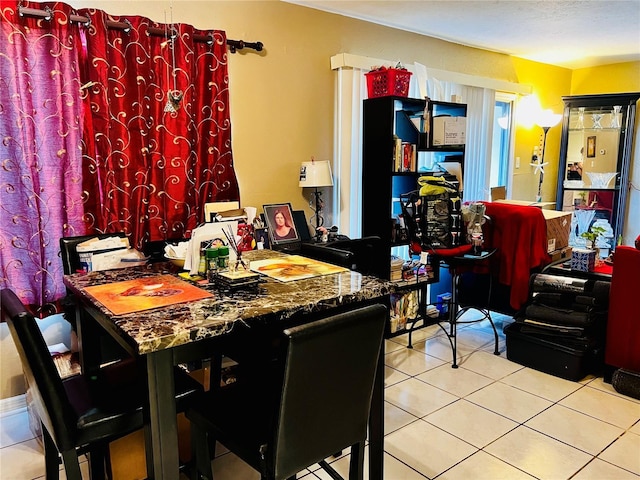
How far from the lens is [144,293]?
1649 millimetres

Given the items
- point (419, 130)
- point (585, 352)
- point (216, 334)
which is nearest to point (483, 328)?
point (585, 352)

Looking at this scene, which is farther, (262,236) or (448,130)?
(448,130)

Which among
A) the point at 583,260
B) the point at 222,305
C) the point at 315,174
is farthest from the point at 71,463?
the point at 583,260

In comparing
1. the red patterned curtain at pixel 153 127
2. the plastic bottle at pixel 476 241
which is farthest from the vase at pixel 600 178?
the red patterned curtain at pixel 153 127

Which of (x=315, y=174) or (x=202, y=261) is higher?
→ (x=315, y=174)

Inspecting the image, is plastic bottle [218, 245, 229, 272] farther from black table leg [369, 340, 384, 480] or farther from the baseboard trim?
the baseboard trim

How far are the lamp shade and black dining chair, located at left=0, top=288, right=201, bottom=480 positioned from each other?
5.94 feet

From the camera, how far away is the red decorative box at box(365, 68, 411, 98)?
3.41 meters

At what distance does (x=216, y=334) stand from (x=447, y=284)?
3515 mm

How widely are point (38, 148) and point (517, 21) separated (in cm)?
356

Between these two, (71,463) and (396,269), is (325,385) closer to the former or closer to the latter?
(71,463)

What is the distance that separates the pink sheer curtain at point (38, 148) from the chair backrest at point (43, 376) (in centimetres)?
111

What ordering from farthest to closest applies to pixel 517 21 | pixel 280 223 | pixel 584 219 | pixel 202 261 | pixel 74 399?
pixel 584 219
pixel 517 21
pixel 280 223
pixel 202 261
pixel 74 399

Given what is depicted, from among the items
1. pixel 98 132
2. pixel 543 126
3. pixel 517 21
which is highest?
pixel 517 21
